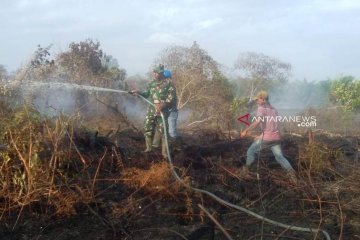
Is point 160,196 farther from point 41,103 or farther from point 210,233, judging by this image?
point 41,103

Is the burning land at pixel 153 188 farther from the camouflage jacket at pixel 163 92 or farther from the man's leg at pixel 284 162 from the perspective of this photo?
the camouflage jacket at pixel 163 92

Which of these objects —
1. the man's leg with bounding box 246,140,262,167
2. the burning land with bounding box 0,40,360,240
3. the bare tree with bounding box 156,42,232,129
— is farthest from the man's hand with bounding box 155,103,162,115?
the bare tree with bounding box 156,42,232,129

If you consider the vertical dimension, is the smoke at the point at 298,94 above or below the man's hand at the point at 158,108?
below

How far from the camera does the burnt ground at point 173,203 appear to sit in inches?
189

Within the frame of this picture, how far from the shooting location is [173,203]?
5.73 m

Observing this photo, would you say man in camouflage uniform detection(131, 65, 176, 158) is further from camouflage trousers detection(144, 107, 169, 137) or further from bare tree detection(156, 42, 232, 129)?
bare tree detection(156, 42, 232, 129)

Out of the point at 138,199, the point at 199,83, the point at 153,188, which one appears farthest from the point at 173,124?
the point at 199,83

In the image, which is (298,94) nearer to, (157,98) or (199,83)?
(199,83)

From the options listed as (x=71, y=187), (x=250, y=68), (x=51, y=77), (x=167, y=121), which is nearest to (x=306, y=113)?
(x=250, y=68)

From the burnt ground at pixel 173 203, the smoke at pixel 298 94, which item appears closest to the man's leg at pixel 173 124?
the burnt ground at pixel 173 203

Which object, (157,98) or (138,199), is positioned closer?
(138,199)

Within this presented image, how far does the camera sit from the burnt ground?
189 inches

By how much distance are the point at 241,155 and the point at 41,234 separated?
186 inches

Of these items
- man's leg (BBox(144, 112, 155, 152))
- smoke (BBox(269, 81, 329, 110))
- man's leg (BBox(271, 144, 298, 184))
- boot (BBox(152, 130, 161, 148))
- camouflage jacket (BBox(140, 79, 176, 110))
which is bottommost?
smoke (BBox(269, 81, 329, 110))
